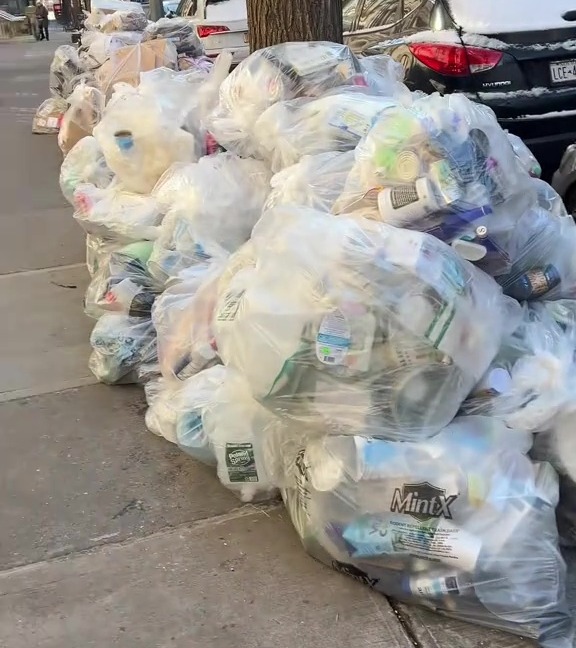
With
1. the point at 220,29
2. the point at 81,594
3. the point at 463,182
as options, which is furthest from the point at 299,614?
A: the point at 220,29

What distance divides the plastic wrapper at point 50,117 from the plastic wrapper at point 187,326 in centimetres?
751

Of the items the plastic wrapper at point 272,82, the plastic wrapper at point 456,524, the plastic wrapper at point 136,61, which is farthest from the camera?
the plastic wrapper at point 136,61

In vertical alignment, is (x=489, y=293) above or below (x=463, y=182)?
below

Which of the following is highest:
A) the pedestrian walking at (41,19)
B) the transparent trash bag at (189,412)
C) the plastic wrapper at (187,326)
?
the plastic wrapper at (187,326)

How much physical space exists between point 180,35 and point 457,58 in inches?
134

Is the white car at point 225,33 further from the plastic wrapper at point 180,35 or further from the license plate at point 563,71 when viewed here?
the license plate at point 563,71

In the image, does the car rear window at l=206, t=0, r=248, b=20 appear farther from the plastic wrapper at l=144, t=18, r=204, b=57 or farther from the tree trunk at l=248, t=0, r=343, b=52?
the tree trunk at l=248, t=0, r=343, b=52

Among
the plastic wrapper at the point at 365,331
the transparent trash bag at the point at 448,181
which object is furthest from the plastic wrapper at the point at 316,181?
the plastic wrapper at the point at 365,331

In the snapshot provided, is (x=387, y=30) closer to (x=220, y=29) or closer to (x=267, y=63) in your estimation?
(x=267, y=63)

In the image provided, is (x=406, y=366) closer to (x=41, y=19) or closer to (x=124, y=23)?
(x=124, y=23)

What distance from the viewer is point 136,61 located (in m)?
6.54

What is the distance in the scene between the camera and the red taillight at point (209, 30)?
9.45 meters

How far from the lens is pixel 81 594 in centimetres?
233

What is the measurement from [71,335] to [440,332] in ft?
8.42
